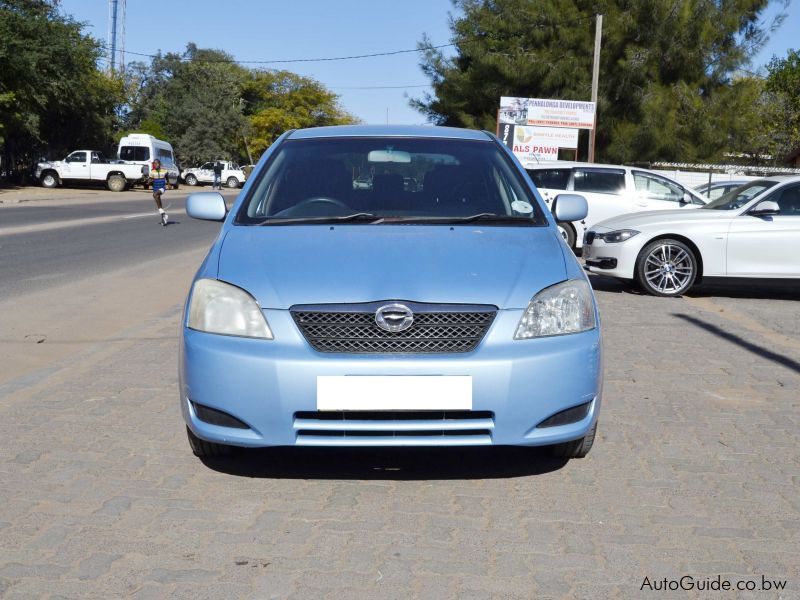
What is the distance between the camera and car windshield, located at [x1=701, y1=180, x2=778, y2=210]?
11656 millimetres

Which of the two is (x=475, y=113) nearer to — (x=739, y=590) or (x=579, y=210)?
(x=579, y=210)

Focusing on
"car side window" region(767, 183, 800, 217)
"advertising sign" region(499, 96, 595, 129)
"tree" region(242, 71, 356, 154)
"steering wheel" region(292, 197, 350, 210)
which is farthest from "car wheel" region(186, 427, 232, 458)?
"tree" region(242, 71, 356, 154)

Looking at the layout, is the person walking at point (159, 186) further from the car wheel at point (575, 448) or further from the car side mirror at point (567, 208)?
the car wheel at point (575, 448)

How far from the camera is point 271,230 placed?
4660 mm

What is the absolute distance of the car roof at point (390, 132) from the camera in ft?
18.4

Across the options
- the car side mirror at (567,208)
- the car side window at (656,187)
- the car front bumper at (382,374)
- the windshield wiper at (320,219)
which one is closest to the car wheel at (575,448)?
the car front bumper at (382,374)

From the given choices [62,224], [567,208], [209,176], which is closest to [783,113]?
[209,176]

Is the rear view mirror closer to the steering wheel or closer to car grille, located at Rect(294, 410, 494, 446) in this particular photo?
the steering wheel

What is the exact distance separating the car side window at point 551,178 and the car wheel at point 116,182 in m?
34.5

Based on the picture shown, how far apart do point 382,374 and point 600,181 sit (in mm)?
14328

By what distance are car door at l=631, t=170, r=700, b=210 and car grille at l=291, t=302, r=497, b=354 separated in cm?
1389

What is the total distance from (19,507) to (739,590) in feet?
8.75

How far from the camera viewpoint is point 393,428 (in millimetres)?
3912

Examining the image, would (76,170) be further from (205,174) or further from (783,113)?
(783,113)
